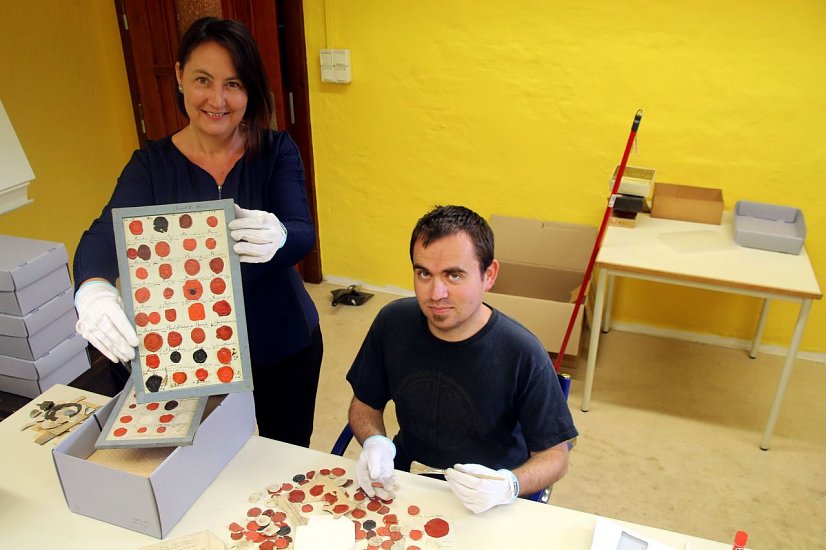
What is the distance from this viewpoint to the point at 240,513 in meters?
1.38

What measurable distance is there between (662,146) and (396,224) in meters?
1.50

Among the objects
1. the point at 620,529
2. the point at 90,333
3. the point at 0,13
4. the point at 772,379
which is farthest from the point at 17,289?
the point at 772,379

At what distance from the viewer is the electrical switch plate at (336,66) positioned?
338 cm

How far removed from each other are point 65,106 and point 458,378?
288cm

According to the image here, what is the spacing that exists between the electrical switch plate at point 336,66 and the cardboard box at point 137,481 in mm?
2395

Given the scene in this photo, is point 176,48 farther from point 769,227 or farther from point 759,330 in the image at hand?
point 759,330

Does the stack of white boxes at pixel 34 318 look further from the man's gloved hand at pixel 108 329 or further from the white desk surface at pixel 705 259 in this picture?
the white desk surface at pixel 705 259

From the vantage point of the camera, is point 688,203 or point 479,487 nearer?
point 479,487

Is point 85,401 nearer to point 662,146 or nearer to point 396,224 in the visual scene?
point 396,224

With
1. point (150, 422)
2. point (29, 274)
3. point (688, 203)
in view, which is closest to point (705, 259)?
point (688, 203)

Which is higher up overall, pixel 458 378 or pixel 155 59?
pixel 155 59

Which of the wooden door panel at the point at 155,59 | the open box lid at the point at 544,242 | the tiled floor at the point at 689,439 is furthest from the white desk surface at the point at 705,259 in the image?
the wooden door panel at the point at 155,59

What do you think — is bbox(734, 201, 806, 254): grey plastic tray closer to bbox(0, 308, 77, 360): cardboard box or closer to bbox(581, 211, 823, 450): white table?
bbox(581, 211, 823, 450): white table

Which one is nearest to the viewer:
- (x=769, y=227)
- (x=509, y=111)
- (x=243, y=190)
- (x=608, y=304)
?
(x=243, y=190)
